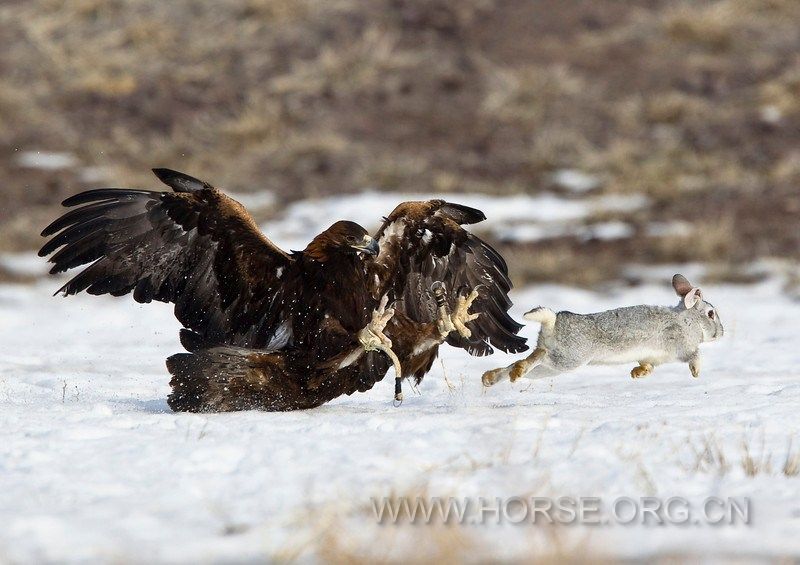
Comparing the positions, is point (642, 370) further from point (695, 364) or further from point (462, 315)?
point (462, 315)

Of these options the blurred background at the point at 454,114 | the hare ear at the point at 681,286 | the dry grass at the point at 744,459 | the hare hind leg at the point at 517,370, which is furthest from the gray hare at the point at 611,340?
the blurred background at the point at 454,114

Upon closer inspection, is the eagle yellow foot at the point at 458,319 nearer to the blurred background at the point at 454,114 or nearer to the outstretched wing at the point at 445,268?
the outstretched wing at the point at 445,268

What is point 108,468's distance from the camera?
4.20 meters

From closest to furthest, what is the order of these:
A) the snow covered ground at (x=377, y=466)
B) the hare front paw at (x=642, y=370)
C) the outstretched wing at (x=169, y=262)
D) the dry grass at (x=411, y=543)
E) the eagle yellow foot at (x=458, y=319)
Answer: the dry grass at (x=411, y=543) < the snow covered ground at (x=377, y=466) < the eagle yellow foot at (x=458, y=319) < the outstretched wing at (x=169, y=262) < the hare front paw at (x=642, y=370)

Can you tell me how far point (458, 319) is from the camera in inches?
221

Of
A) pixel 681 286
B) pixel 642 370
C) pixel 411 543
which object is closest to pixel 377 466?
pixel 411 543

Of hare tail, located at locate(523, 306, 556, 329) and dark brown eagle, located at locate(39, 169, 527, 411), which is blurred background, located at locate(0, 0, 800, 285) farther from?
dark brown eagle, located at locate(39, 169, 527, 411)

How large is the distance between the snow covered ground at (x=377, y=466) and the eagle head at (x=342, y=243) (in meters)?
0.80

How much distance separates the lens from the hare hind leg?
604 cm

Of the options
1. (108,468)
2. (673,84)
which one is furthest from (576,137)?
(108,468)

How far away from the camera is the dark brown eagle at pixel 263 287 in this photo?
17.8 ft

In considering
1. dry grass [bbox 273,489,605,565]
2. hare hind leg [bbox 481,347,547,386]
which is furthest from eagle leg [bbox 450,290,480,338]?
dry grass [bbox 273,489,605,565]

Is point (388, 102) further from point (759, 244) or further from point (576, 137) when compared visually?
point (759, 244)

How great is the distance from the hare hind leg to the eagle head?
1.11m
